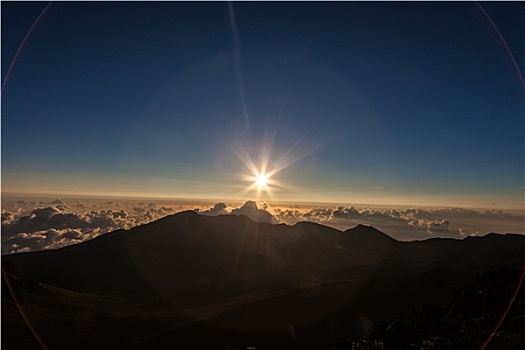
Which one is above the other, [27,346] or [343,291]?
[343,291]

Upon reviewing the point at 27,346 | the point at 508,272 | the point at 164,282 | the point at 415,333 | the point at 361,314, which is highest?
the point at 508,272

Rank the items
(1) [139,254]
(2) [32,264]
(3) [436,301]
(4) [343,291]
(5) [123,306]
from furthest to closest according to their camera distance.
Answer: (1) [139,254]
(2) [32,264]
(5) [123,306]
(4) [343,291]
(3) [436,301]

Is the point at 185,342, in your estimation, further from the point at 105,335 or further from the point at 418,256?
the point at 418,256

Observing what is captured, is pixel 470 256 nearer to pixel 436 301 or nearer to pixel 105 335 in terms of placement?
pixel 436 301

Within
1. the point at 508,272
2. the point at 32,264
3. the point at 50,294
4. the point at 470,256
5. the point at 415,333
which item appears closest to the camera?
the point at 415,333

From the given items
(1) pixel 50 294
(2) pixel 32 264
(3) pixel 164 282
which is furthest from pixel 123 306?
(2) pixel 32 264

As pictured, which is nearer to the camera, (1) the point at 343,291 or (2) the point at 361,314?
(2) the point at 361,314
